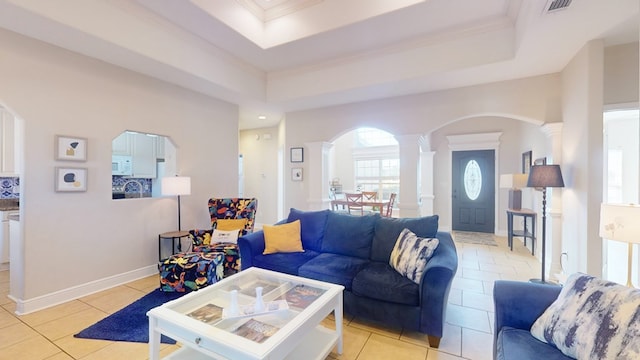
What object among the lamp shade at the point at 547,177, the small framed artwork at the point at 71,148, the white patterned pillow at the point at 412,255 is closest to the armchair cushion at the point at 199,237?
the small framed artwork at the point at 71,148

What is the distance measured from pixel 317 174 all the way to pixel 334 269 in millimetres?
2640

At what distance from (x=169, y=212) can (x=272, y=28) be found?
289cm

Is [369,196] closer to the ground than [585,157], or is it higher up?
closer to the ground

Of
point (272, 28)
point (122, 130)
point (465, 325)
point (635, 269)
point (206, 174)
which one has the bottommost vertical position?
point (465, 325)

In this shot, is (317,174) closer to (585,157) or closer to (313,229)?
(313,229)

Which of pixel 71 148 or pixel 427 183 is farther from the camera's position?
pixel 427 183

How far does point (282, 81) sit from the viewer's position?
4.44 metres

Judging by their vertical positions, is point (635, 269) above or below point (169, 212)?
below

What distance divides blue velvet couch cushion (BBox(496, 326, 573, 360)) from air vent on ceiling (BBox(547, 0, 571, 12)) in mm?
2415

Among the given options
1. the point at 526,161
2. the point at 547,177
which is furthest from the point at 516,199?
the point at 547,177

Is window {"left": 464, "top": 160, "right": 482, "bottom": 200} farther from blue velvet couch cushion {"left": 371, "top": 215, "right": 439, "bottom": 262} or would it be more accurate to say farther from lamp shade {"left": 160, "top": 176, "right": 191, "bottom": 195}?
lamp shade {"left": 160, "top": 176, "right": 191, "bottom": 195}

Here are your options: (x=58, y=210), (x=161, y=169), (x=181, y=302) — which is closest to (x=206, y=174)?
(x=161, y=169)

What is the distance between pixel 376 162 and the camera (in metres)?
8.72

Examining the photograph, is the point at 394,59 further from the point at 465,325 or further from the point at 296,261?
the point at 465,325
